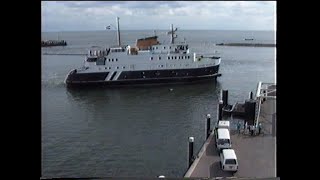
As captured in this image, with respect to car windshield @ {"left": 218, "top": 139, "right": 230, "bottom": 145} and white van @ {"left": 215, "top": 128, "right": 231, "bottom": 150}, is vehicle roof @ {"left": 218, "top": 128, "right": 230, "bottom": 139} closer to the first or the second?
white van @ {"left": 215, "top": 128, "right": 231, "bottom": 150}

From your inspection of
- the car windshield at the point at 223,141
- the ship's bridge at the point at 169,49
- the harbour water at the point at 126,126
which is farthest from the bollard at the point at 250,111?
the ship's bridge at the point at 169,49

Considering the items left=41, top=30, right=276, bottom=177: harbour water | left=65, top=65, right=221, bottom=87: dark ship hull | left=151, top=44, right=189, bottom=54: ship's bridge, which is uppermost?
left=151, top=44, right=189, bottom=54: ship's bridge

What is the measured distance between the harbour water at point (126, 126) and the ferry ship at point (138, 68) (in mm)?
362

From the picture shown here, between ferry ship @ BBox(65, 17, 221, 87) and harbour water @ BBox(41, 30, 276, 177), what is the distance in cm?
36

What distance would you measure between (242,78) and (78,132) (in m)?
8.22

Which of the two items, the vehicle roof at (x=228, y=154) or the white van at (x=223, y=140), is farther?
the white van at (x=223, y=140)

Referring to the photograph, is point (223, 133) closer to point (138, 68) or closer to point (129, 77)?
point (129, 77)

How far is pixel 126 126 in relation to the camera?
292 inches

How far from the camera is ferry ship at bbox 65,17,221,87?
12.4 meters

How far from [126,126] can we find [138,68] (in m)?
5.33

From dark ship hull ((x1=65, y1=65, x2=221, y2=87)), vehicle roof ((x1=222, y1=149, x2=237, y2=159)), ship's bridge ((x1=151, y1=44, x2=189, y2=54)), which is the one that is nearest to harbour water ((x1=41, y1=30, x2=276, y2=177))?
dark ship hull ((x1=65, y1=65, x2=221, y2=87))

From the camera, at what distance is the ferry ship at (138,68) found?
12391mm

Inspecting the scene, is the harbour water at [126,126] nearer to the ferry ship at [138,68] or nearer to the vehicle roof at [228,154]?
the ferry ship at [138,68]

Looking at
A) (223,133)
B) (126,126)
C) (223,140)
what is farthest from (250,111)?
(126,126)
